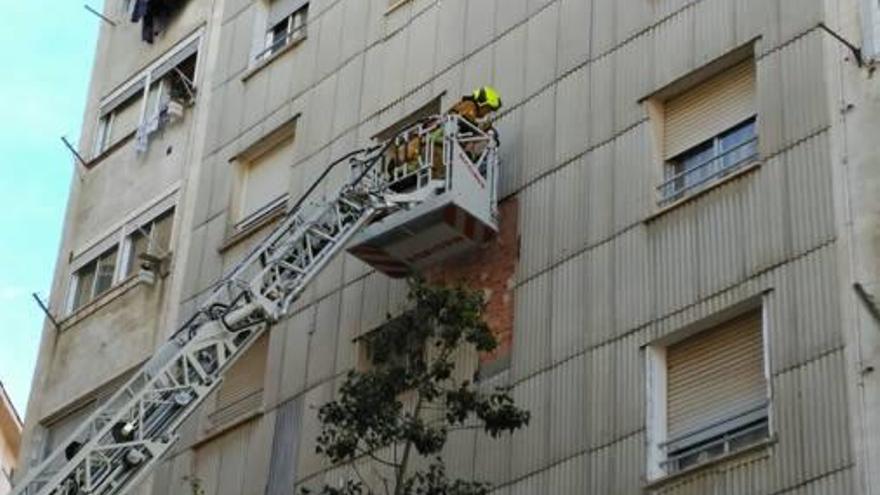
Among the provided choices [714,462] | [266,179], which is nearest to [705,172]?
[714,462]

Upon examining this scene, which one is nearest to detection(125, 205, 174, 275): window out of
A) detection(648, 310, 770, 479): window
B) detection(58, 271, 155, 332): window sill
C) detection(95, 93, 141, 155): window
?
detection(58, 271, 155, 332): window sill

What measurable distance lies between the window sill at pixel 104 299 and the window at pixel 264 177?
2.25m

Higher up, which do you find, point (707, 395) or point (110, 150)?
point (110, 150)

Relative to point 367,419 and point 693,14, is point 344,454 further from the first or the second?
point 693,14

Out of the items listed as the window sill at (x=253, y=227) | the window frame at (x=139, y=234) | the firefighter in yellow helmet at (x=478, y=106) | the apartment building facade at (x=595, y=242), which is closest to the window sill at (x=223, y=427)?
the apartment building facade at (x=595, y=242)

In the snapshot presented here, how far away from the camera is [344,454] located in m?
16.8

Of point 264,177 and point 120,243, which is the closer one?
point 264,177

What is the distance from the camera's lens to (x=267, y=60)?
27.9m

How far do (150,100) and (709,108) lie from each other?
14724mm

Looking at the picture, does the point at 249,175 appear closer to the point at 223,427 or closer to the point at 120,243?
the point at 120,243

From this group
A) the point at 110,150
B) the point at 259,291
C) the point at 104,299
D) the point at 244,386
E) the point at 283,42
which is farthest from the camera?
the point at 110,150

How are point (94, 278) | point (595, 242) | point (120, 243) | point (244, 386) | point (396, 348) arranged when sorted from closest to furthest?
1. point (396, 348)
2. point (595, 242)
3. point (244, 386)
4. point (120, 243)
5. point (94, 278)

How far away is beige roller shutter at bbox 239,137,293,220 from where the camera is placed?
2619 cm

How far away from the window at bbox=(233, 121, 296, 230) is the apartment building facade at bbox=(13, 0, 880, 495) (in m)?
0.05
